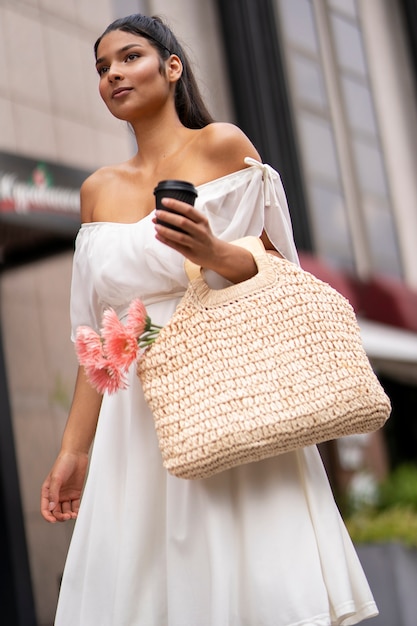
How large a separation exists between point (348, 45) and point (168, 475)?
9.77 meters

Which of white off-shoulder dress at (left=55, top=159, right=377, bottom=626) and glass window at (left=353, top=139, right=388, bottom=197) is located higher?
glass window at (left=353, top=139, right=388, bottom=197)

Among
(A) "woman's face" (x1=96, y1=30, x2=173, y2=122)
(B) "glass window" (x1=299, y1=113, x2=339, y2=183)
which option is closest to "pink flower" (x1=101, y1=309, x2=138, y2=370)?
(A) "woman's face" (x1=96, y1=30, x2=173, y2=122)

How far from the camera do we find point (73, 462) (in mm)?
2307

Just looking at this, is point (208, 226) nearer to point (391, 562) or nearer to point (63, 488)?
point (63, 488)

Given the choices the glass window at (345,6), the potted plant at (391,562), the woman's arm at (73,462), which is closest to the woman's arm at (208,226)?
the woman's arm at (73,462)

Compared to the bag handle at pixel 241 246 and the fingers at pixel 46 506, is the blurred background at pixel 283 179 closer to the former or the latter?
the bag handle at pixel 241 246

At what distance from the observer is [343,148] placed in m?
10.8

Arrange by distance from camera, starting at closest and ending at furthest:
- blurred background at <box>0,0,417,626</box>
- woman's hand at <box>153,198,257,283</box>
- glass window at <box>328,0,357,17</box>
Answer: woman's hand at <box>153,198,257,283</box>, blurred background at <box>0,0,417,626</box>, glass window at <box>328,0,357,17</box>

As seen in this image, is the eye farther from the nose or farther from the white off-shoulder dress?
the white off-shoulder dress

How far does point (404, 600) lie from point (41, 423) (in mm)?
2332

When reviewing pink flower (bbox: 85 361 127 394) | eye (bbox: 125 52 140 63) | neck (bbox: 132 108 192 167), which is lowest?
pink flower (bbox: 85 361 127 394)

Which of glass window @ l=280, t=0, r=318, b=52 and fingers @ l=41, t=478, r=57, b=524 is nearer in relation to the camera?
fingers @ l=41, t=478, r=57, b=524

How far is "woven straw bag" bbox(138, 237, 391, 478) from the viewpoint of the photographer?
6.37 ft

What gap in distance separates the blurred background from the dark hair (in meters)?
0.30
